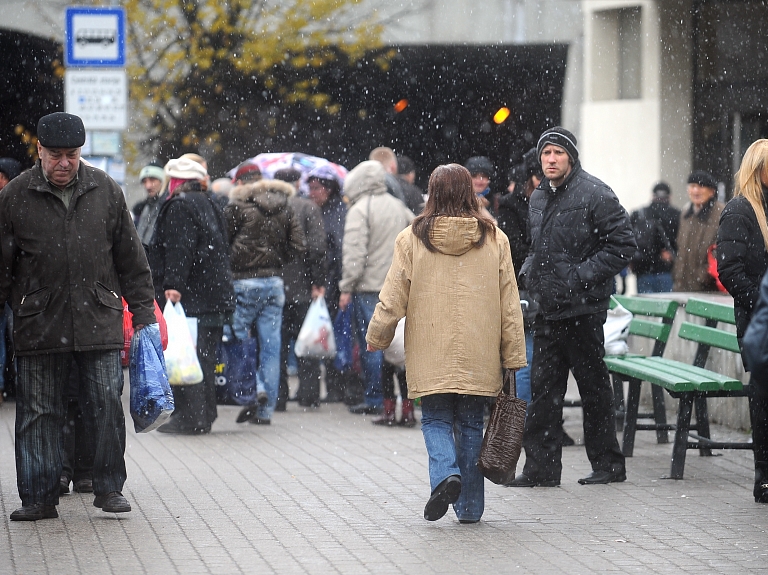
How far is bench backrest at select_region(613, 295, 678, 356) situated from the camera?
9297 mm

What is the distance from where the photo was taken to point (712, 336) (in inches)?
339

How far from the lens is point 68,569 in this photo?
5660 mm

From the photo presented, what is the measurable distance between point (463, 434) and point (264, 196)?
15.5 feet

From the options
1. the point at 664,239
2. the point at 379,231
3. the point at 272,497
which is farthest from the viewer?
the point at 664,239

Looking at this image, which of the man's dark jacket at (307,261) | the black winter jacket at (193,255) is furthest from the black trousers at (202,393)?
the man's dark jacket at (307,261)

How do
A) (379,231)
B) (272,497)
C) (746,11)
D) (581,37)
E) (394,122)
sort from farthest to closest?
(394,122)
(581,37)
(746,11)
(379,231)
(272,497)

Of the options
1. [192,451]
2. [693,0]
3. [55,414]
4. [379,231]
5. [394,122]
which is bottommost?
[192,451]

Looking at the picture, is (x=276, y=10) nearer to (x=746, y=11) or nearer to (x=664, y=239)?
(x=746, y=11)

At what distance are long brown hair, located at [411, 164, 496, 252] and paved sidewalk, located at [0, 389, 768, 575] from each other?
1.47 metres

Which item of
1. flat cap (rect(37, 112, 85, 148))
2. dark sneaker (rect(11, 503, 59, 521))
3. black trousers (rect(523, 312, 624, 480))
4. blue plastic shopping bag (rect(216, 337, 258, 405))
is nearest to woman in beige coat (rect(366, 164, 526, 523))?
black trousers (rect(523, 312, 624, 480))

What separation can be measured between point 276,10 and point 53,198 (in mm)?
14340

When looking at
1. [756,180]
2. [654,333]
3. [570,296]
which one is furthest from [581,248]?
[654,333]

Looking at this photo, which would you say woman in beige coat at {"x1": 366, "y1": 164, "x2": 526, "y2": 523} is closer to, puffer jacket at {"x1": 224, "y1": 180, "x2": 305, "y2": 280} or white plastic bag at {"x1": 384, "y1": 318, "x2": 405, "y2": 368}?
white plastic bag at {"x1": 384, "y1": 318, "x2": 405, "y2": 368}

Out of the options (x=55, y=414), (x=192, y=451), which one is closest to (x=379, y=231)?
(x=192, y=451)
